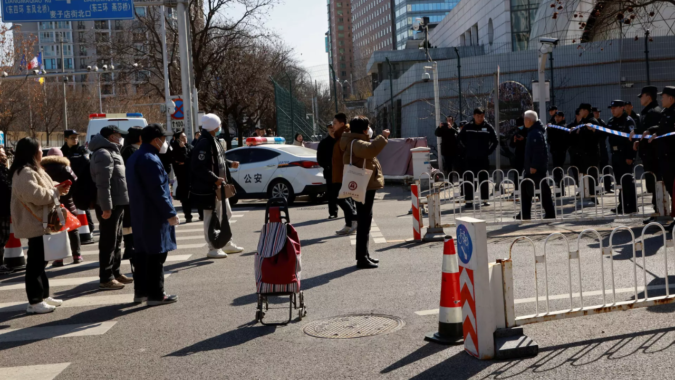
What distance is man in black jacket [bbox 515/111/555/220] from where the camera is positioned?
38.7 feet

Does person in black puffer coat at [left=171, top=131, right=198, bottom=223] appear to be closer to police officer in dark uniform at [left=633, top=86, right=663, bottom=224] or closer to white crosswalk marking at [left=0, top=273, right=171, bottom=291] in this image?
white crosswalk marking at [left=0, top=273, right=171, bottom=291]

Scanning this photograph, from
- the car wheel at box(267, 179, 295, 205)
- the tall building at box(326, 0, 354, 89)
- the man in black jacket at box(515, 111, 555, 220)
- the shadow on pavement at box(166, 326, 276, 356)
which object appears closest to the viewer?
the shadow on pavement at box(166, 326, 276, 356)

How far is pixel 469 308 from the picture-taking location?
17.6 feet

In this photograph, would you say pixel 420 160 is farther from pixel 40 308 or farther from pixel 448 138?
pixel 40 308

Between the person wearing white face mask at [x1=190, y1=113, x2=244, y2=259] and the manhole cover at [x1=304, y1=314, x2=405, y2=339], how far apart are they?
4.05 m

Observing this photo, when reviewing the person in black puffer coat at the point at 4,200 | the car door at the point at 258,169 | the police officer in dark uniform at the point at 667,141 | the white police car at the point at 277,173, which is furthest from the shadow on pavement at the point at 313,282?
the car door at the point at 258,169

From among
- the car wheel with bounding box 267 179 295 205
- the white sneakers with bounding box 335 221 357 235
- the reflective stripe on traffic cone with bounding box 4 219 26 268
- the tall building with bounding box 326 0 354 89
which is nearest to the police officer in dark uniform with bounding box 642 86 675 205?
the white sneakers with bounding box 335 221 357 235

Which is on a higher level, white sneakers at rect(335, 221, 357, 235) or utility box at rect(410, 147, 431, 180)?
utility box at rect(410, 147, 431, 180)

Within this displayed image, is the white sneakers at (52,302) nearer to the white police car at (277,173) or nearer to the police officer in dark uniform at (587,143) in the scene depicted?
the white police car at (277,173)

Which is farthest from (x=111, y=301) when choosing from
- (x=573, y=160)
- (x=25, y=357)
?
(x=573, y=160)

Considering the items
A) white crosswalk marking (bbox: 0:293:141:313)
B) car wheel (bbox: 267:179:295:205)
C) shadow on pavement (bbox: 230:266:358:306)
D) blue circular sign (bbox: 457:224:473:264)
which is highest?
car wheel (bbox: 267:179:295:205)

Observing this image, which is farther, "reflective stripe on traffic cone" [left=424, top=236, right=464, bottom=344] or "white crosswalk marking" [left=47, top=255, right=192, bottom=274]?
"white crosswalk marking" [left=47, top=255, right=192, bottom=274]

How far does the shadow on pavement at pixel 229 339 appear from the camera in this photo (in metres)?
5.98

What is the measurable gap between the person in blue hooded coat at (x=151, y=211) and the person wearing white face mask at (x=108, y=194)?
0.97 meters
